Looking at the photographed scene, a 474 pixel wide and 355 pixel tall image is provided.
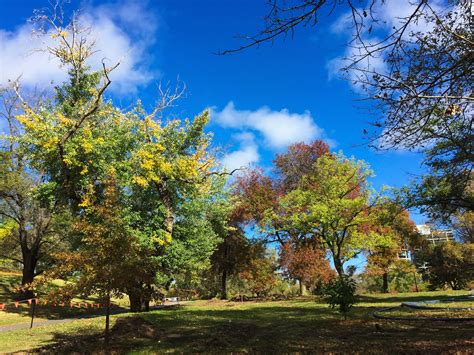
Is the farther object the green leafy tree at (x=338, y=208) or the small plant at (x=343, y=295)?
the green leafy tree at (x=338, y=208)

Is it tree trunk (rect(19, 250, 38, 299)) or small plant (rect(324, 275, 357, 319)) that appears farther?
tree trunk (rect(19, 250, 38, 299))

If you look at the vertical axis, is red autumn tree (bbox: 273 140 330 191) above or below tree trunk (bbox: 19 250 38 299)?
above

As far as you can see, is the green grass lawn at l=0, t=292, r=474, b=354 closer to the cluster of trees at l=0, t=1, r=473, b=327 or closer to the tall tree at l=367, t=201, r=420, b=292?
the cluster of trees at l=0, t=1, r=473, b=327

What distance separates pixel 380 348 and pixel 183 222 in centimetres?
1589

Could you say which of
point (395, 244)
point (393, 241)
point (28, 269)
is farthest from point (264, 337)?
point (28, 269)

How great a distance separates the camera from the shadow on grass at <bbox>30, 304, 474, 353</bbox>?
8.10 metres

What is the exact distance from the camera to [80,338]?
35.1 feet

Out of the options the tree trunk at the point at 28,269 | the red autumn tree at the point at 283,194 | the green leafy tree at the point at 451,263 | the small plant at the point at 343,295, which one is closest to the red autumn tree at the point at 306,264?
the red autumn tree at the point at 283,194

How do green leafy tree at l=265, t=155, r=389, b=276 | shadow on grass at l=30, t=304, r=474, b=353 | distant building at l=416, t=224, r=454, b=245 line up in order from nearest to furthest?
1. shadow on grass at l=30, t=304, r=474, b=353
2. green leafy tree at l=265, t=155, r=389, b=276
3. distant building at l=416, t=224, r=454, b=245

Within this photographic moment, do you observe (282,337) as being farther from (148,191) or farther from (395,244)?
(395,244)

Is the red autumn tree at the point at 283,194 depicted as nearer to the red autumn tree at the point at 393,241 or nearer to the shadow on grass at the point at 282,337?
the red autumn tree at the point at 393,241

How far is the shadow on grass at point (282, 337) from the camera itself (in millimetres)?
8102

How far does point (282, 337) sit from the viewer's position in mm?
10203

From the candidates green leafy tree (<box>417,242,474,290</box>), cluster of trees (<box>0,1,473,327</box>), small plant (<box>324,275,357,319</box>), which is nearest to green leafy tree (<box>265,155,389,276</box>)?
cluster of trees (<box>0,1,473,327</box>)
